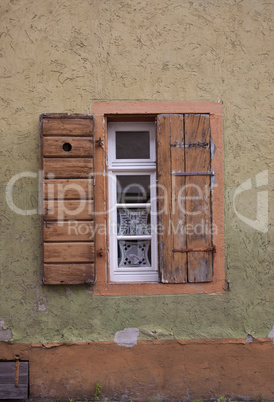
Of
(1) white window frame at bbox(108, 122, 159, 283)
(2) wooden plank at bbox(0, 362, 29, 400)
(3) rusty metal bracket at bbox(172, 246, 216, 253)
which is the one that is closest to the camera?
(2) wooden plank at bbox(0, 362, 29, 400)

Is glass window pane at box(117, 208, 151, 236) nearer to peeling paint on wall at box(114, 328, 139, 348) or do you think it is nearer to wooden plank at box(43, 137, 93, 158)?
wooden plank at box(43, 137, 93, 158)

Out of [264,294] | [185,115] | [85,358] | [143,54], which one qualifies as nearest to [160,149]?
[185,115]

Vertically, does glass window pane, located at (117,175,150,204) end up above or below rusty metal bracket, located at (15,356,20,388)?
above

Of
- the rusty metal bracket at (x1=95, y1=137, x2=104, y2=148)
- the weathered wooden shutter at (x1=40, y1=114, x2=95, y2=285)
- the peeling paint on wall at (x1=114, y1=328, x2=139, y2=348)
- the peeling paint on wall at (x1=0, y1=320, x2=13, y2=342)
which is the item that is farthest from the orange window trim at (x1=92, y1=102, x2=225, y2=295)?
the peeling paint on wall at (x1=0, y1=320, x2=13, y2=342)

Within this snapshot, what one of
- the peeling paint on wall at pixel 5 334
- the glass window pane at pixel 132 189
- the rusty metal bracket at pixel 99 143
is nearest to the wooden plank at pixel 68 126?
the rusty metal bracket at pixel 99 143

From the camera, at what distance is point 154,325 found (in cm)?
366

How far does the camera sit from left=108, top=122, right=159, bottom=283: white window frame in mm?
3834

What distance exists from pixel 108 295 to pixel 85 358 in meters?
0.58

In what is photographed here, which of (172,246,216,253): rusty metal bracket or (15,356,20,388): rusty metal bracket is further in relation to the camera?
(172,246,216,253): rusty metal bracket

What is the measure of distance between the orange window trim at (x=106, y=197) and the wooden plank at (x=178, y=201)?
109mm

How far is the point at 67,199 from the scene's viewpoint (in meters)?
3.64

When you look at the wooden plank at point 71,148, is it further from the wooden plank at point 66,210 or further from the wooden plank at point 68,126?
the wooden plank at point 66,210

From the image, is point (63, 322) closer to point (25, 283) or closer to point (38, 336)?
point (38, 336)

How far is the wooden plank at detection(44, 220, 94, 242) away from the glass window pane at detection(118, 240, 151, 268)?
0.38 m
